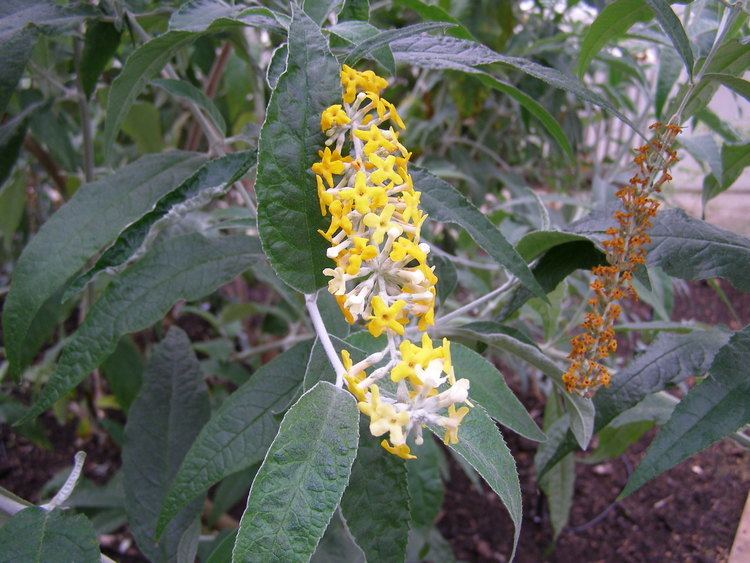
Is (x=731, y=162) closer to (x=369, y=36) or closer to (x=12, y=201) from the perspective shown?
(x=369, y=36)

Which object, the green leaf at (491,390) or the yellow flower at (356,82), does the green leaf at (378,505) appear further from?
the yellow flower at (356,82)

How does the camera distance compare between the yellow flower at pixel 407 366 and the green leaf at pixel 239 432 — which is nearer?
the yellow flower at pixel 407 366

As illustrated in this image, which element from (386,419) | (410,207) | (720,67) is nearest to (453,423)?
(386,419)

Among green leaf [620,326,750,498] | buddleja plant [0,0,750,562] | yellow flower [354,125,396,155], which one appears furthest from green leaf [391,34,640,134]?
green leaf [620,326,750,498]

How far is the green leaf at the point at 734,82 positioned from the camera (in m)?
0.55

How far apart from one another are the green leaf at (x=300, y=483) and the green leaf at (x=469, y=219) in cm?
21

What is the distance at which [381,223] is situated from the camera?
0.42 m

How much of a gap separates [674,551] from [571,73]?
0.99 m

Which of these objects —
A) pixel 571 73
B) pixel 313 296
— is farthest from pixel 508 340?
pixel 571 73

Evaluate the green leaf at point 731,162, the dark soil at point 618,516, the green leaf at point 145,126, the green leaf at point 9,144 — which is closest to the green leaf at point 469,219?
the green leaf at point 731,162

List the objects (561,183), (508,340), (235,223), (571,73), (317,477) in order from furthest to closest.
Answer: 1. (561,183)
2. (571,73)
3. (235,223)
4. (508,340)
5. (317,477)

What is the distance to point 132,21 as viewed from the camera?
689 millimetres

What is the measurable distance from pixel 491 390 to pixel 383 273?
0.61 feet

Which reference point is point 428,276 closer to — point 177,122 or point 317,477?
point 317,477
